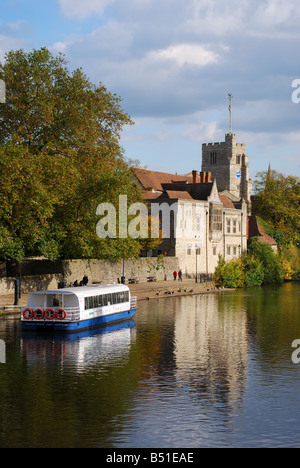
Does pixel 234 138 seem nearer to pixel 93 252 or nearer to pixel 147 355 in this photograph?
pixel 93 252

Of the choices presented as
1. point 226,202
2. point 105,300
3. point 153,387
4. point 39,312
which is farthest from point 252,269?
point 153,387

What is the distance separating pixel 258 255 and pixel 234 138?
78.7 metres

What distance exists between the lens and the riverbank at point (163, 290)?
2012 inches

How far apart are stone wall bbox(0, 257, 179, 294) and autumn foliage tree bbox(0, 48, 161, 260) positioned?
212 centimetres

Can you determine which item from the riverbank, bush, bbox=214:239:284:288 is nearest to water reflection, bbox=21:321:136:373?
the riverbank

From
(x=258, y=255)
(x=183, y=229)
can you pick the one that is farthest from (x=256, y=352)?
(x=258, y=255)

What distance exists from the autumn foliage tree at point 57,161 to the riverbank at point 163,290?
13.2ft

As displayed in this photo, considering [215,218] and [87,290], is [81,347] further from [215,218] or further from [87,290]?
[215,218]

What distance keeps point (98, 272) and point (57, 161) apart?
15969 mm

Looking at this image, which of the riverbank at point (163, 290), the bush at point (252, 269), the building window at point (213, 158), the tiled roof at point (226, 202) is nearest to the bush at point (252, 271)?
the bush at point (252, 269)

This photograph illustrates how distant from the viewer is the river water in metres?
18.9

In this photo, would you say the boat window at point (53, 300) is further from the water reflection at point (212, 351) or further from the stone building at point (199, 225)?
the stone building at point (199, 225)

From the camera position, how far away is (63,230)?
54.6 meters

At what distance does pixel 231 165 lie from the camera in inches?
6368
